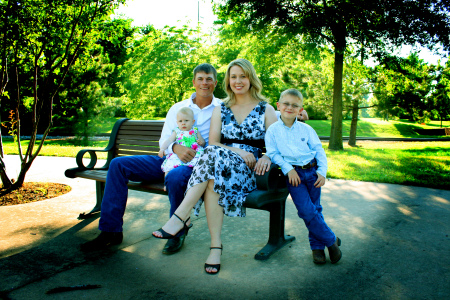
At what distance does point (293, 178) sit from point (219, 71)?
17.3 m

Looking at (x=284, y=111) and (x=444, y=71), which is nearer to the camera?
(x=284, y=111)

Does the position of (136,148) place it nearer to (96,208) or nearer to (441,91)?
(96,208)

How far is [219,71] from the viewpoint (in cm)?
1962

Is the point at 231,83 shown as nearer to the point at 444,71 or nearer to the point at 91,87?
the point at 91,87

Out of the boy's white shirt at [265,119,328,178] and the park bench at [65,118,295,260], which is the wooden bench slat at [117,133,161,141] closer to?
the park bench at [65,118,295,260]

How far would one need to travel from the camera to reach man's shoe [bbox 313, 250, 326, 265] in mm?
2916


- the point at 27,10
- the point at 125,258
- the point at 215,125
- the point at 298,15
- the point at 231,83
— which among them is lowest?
the point at 125,258

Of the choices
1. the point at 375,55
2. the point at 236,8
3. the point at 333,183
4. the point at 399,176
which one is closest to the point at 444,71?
the point at 375,55

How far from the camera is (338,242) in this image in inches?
122

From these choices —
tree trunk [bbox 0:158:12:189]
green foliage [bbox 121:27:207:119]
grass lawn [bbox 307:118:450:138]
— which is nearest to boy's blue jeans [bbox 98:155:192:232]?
tree trunk [bbox 0:158:12:189]

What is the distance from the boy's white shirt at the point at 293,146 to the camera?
306 cm

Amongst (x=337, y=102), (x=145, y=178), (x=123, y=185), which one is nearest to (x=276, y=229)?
(x=145, y=178)

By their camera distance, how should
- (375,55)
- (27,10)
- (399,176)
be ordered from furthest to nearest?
(375,55), (399,176), (27,10)

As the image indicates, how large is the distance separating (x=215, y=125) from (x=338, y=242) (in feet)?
5.07
